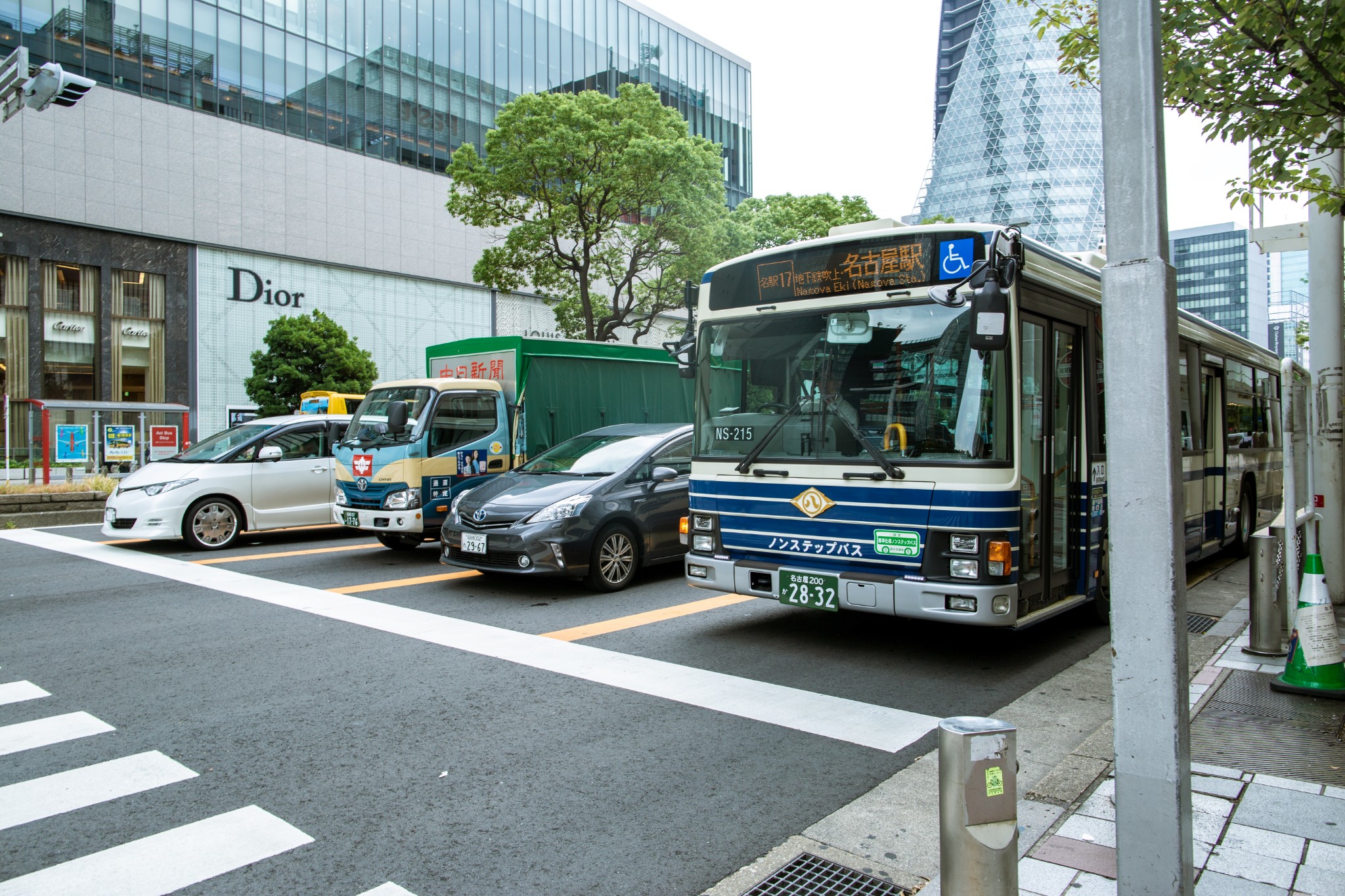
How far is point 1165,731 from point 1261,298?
A: 122746mm

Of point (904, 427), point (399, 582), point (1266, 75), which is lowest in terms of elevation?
point (399, 582)

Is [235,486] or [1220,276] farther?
[1220,276]

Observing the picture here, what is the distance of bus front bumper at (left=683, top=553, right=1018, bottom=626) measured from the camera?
5414mm

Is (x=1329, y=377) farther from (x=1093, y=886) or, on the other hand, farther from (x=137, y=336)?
(x=137, y=336)

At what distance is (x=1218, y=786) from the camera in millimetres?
3871

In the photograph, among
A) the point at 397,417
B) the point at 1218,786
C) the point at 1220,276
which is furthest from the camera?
the point at 1220,276

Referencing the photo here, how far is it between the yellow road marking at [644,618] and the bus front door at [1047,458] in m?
2.05

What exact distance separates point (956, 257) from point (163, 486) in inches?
411

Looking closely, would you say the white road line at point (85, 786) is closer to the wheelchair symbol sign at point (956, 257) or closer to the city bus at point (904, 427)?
the city bus at point (904, 427)

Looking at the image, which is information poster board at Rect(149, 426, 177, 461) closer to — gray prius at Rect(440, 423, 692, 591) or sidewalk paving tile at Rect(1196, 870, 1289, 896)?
gray prius at Rect(440, 423, 692, 591)

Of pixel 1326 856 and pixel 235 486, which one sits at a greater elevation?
pixel 235 486

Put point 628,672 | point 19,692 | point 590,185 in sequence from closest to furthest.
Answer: point 19,692 → point 628,672 → point 590,185

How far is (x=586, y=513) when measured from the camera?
8.52 meters

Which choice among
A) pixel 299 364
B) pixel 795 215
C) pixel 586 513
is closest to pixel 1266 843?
pixel 586 513
